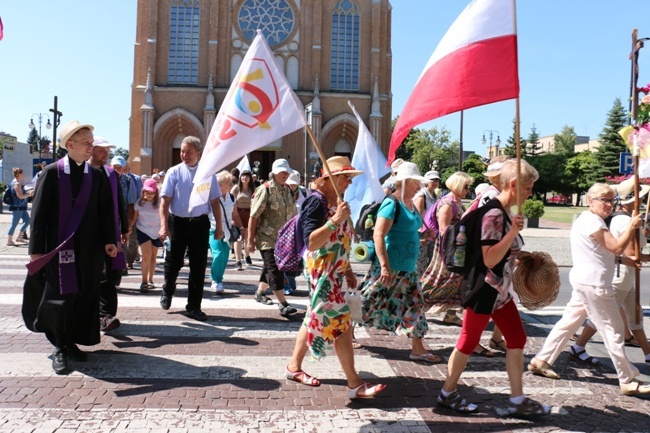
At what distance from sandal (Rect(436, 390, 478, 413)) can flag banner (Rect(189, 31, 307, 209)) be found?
243 centimetres

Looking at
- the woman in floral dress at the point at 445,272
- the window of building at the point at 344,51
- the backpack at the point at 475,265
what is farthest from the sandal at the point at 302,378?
the window of building at the point at 344,51

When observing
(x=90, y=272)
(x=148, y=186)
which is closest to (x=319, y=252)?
(x=90, y=272)

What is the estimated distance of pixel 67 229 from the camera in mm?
4844

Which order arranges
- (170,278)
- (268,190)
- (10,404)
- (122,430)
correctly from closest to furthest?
1. (122,430)
2. (10,404)
3. (170,278)
4. (268,190)

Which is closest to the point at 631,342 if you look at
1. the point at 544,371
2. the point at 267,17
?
the point at 544,371

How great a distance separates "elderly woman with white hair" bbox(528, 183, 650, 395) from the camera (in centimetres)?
452

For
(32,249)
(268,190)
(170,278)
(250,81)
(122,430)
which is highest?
(250,81)

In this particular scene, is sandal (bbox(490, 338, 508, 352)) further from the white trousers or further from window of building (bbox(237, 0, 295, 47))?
window of building (bbox(237, 0, 295, 47))

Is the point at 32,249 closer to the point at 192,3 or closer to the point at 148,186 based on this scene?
the point at 148,186

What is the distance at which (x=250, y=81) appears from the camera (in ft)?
15.7

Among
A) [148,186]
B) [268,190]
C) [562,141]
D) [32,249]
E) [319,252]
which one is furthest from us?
[562,141]

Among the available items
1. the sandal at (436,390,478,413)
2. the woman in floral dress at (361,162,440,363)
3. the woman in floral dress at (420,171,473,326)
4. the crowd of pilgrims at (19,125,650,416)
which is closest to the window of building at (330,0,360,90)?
the crowd of pilgrims at (19,125,650,416)

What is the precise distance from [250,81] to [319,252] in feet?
5.33

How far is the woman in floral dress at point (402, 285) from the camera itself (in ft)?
17.3
